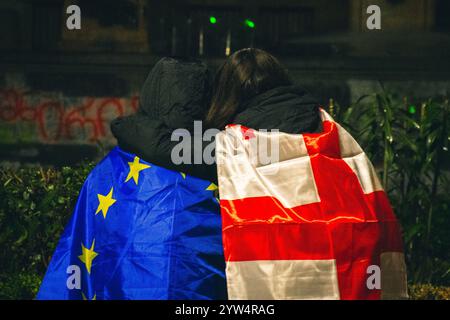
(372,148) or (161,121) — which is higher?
(161,121)

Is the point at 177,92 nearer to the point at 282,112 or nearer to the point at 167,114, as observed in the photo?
the point at 167,114

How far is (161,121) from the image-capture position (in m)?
3.64

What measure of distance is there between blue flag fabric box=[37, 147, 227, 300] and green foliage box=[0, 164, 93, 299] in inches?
117

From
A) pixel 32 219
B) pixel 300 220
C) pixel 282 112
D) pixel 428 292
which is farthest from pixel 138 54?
pixel 300 220

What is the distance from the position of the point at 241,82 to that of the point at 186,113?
0.27m

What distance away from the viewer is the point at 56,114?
1099 cm

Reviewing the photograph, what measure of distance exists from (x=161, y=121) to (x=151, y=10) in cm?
811

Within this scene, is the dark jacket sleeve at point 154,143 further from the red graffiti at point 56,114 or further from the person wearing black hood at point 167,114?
the red graffiti at point 56,114

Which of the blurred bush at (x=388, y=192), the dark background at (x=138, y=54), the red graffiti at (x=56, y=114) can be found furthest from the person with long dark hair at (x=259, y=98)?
the red graffiti at (x=56, y=114)

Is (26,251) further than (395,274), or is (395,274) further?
(26,251)

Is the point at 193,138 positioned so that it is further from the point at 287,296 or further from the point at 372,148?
the point at 372,148

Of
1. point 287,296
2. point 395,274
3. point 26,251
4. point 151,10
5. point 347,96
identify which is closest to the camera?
point 287,296

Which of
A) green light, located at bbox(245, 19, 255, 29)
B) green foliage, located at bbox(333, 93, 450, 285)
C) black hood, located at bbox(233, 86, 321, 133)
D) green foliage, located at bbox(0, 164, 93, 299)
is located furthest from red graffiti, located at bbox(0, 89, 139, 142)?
black hood, located at bbox(233, 86, 321, 133)

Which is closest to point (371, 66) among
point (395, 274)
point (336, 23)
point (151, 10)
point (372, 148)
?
point (336, 23)
